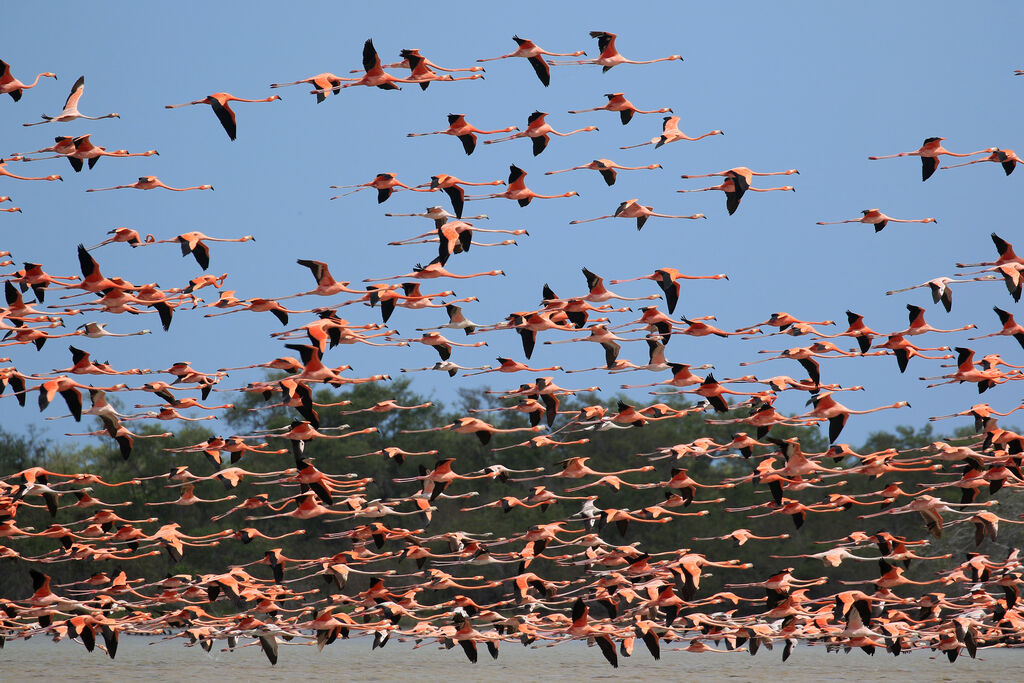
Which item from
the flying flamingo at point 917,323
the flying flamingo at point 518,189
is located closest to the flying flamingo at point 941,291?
the flying flamingo at point 917,323

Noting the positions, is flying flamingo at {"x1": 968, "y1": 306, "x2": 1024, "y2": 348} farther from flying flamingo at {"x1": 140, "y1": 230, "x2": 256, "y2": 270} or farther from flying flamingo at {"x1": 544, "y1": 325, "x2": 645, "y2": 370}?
flying flamingo at {"x1": 140, "y1": 230, "x2": 256, "y2": 270}

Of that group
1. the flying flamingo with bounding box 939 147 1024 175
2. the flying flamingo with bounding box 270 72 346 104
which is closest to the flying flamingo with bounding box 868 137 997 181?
the flying flamingo with bounding box 939 147 1024 175

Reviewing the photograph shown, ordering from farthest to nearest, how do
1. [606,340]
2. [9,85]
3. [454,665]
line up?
[454,665] → [606,340] → [9,85]

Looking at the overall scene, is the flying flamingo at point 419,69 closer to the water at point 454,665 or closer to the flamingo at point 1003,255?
the flamingo at point 1003,255

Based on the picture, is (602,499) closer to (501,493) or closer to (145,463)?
(501,493)

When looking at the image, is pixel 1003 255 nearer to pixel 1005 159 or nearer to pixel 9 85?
pixel 1005 159

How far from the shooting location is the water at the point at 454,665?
124ft

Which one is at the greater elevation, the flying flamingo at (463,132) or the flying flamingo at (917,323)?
the flying flamingo at (463,132)

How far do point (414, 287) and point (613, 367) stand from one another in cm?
478

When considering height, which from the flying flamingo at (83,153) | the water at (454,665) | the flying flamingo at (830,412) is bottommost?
the water at (454,665)

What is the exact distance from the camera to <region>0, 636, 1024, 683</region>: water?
1485 inches

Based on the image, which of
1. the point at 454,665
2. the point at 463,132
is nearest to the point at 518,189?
the point at 463,132

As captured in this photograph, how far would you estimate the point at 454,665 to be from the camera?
44.4 m

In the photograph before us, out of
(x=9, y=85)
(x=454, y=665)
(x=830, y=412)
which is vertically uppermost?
(x=9, y=85)
